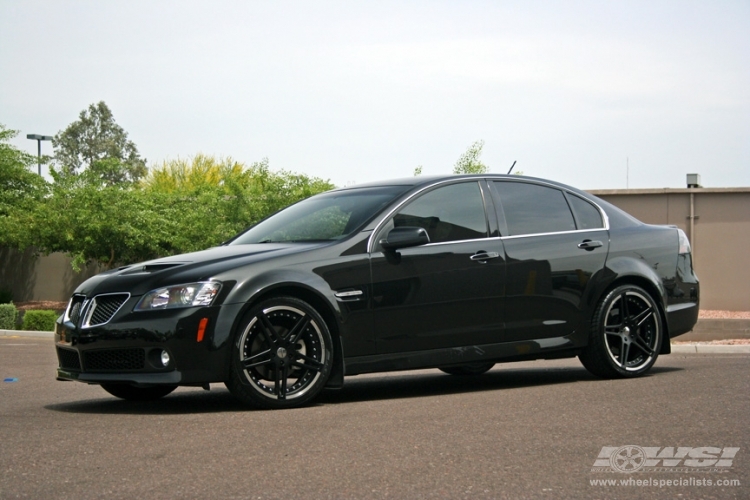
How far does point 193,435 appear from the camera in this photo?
5.84 meters

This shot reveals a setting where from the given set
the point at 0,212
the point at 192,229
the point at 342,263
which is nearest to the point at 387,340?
the point at 342,263

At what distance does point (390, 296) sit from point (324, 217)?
957mm

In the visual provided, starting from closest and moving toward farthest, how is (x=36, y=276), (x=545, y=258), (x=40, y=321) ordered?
(x=545, y=258)
(x=40, y=321)
(x=36, y=276)

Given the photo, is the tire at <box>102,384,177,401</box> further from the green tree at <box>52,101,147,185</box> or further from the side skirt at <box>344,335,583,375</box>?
the green tree at <box>52,101,147,185</box>

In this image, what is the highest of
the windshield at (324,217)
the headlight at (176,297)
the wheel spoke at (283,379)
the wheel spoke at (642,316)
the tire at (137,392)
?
the windshield at (324,217)

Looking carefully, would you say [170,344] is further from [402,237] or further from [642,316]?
[642,316]

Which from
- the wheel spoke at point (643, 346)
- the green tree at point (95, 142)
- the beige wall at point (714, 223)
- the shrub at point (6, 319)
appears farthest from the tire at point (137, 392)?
the green tree at point (95, 142)

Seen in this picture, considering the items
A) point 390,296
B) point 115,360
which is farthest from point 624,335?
point 115,360

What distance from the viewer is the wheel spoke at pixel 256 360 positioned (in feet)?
22.6

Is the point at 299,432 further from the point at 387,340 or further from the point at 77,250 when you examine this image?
the point at 77,250

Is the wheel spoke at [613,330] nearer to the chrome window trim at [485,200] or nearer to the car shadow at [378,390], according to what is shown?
the car shadow at [378,390]

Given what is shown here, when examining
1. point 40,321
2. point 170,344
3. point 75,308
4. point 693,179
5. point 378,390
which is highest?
point 693,179

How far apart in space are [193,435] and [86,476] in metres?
1.16

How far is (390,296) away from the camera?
24.7ft
